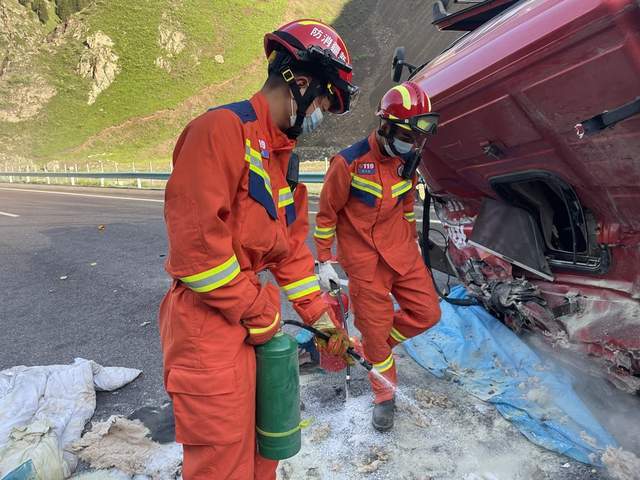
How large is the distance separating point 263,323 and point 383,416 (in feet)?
4.11

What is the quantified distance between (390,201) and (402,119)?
1.54ft

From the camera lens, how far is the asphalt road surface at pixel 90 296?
3396 mm

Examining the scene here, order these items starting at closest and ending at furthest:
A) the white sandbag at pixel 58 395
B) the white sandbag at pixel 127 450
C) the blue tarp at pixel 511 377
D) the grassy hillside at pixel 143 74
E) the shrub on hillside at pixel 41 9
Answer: the white sandbag at pixel 127 450
the blue tarp at pixel 511 377
the white sandbag at pixel 58 395
the grassy hillside at pixel 143 74
the shrub on hillside at pixel 41 9

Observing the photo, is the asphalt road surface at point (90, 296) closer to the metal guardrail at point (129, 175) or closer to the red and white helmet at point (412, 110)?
the metal guardrail at point (129, 175)

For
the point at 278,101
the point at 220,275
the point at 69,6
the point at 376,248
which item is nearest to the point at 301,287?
the point at 220,275

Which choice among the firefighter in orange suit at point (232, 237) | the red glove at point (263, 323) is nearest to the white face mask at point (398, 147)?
the firefighter in orange suit at point (232, 237)

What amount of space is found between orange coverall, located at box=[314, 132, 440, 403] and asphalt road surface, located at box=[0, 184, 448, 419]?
1.26m

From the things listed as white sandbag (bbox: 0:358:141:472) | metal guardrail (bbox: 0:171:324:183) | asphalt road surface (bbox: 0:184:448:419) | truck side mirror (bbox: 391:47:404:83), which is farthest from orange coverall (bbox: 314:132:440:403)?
metal guardrail (bbox: 0:171:324:183)

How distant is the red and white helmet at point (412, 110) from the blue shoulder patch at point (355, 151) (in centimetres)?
28

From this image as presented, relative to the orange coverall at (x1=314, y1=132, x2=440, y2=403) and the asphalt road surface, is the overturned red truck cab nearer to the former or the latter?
the orange coverall at (x1=314, y1=132, x2=440, y2=403)

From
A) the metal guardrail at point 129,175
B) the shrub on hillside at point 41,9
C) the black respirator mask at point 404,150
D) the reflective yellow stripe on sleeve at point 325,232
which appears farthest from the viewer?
the shrub on hillside at point 41,9

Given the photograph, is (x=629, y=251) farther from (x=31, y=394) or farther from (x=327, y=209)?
(x=31, y=394)

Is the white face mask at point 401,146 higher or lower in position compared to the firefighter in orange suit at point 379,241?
higher

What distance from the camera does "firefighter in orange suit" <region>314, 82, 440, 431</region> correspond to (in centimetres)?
274
